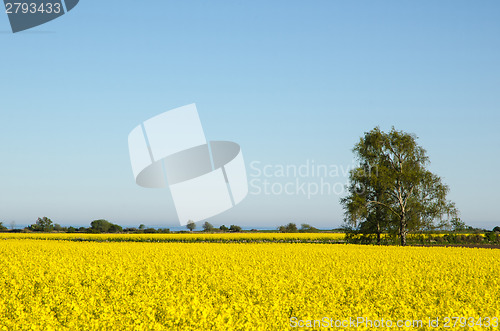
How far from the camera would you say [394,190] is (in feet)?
154

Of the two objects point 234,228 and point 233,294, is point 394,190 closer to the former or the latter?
point 233,294

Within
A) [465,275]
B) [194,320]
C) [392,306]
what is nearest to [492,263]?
[465,275]

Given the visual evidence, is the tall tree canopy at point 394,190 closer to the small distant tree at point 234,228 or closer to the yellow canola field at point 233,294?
the yellow canola field at point 233,294

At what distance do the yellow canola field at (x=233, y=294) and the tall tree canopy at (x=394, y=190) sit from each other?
23545mm

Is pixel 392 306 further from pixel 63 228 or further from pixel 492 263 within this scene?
pixel 63 228

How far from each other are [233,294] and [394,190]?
37176mm

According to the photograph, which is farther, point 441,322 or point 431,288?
point 431,288

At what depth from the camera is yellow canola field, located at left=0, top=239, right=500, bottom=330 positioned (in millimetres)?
9102

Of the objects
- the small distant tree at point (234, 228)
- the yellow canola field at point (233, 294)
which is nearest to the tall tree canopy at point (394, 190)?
the yellow canola field at point (233, 294)

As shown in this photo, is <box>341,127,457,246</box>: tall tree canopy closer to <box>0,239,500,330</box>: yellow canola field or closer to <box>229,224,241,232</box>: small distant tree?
<box>0,239,500,330</box>: yellow canola field

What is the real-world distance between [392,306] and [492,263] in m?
14.2

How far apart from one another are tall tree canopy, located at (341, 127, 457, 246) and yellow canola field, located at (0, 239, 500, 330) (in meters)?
23.5

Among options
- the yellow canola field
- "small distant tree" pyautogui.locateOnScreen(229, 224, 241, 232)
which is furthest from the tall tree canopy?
"small distant tree" pyautogui.locateOnScreen(229, 224, 241, 232)

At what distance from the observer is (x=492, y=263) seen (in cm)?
2222
